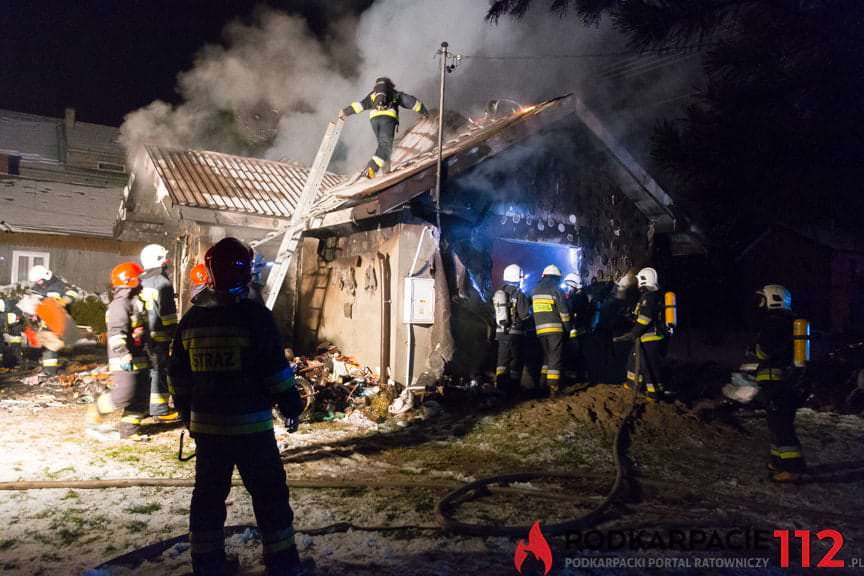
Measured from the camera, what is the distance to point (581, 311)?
963 centimetres

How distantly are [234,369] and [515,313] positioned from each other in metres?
6.42

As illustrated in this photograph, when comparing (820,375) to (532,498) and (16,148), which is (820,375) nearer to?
(532,498)

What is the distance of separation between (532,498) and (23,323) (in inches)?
455

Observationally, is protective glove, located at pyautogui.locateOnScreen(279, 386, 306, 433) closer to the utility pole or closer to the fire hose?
the fire hose

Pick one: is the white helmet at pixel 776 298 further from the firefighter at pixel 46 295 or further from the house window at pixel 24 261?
the house window at pixel 24 261

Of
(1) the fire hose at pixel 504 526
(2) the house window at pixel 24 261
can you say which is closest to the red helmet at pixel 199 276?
(1) the fire hose at pixel 504 526

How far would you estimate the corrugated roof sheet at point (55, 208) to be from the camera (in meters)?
22.2

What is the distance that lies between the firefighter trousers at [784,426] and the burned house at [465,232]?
4.44m

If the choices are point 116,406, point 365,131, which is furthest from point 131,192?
point 116,406

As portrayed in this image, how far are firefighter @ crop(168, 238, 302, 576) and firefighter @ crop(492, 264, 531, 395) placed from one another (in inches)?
240

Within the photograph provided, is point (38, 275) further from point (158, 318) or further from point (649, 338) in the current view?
point (649, 338)

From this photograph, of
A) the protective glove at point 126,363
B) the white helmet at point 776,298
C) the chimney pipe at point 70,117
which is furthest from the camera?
the chimney pipe at point 70,117

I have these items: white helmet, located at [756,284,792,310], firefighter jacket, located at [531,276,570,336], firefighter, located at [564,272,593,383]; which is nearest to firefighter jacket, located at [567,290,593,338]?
firefighter, located at [564,272,593,383]

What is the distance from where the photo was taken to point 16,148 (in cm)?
2523
